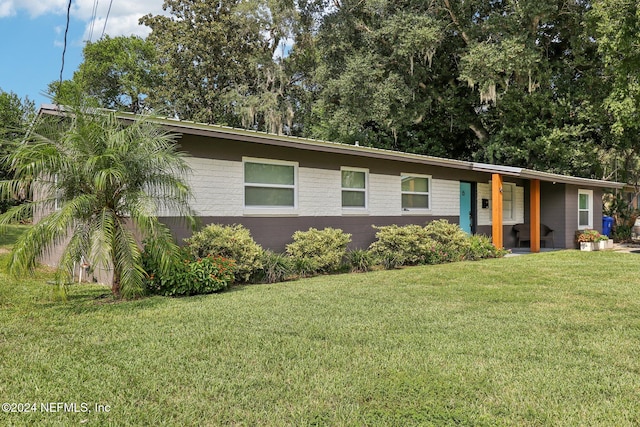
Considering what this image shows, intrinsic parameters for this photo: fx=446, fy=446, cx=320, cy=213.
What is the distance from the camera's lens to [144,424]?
9.30ft

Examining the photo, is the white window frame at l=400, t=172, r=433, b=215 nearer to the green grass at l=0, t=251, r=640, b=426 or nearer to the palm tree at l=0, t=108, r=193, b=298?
the green grass at l=0, t=251, r=640, b=426

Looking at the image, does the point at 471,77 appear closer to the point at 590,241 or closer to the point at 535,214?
the point at 535,214

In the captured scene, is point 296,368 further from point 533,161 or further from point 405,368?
point 533,161

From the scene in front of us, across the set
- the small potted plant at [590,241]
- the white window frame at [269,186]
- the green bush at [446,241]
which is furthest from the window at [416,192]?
the small potted plant at [590,241]

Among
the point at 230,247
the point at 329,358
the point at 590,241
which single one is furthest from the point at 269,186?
the point at 590,241

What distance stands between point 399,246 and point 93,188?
6.74 m

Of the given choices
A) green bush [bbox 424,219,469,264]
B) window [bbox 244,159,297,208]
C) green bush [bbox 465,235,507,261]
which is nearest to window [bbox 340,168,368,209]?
window [bbox 244,159,297,208]

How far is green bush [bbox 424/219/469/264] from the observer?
37.8 ft

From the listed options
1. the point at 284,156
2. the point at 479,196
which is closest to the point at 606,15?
the point at 479,196

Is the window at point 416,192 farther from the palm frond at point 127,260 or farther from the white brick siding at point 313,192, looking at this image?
the palm frond at point 127,260

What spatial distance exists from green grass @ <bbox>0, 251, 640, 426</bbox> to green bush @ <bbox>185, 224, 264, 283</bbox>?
3.55ft

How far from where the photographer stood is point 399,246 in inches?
415

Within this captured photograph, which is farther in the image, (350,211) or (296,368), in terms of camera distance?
(350,211)

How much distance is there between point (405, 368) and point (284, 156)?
6682 millimetres
